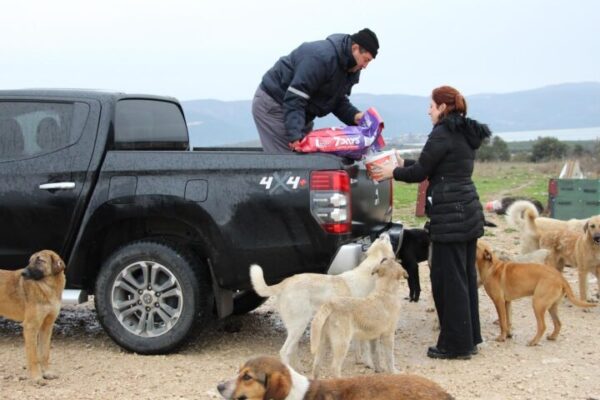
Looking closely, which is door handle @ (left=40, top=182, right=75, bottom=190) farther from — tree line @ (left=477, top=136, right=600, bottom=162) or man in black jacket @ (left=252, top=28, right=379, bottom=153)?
tree line @ (left=477, top=136, right=600, bottom=162)

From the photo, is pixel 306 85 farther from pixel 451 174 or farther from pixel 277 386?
pixel 277 386

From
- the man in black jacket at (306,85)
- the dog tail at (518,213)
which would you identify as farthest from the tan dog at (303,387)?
the dog tail at (518,213)

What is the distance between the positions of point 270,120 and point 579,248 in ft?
12.9

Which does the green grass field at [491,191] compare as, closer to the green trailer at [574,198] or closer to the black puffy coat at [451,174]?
the green trailer at [574,198]

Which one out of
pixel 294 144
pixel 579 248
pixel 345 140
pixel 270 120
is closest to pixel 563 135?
pixel 579 248

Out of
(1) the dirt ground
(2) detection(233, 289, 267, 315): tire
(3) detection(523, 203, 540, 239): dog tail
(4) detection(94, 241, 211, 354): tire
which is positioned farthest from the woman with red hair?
(3) detection(523, 203, 540, 239): dog tail

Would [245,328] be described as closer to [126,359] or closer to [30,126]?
[126,359]

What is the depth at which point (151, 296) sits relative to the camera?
5.99 metres

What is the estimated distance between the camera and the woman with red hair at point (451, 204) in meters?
6.07

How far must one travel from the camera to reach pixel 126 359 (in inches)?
234

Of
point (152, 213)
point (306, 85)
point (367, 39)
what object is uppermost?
point (367, 39)

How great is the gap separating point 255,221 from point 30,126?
221 cm

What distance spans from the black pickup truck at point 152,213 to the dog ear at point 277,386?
1.93 meters

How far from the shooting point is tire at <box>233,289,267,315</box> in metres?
7.37
